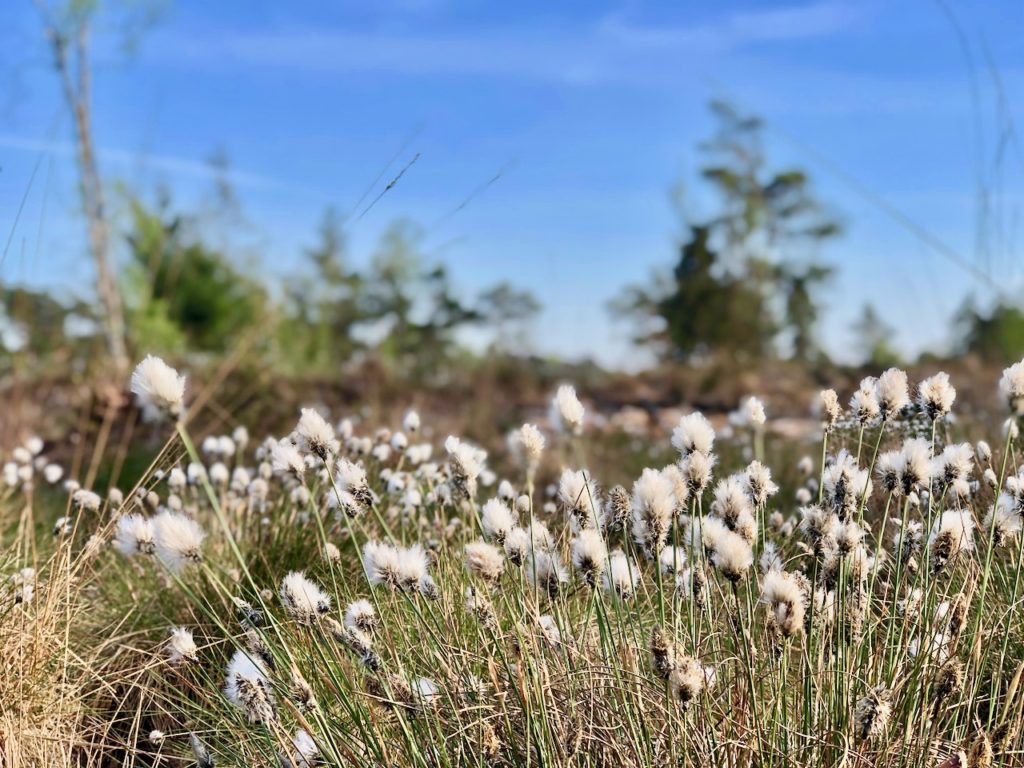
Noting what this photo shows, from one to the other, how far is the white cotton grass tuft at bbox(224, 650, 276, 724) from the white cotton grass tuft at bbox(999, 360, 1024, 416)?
5.72 feet

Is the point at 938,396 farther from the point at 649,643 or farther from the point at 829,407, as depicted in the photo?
the point at 649,643

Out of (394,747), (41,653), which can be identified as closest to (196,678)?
(41,653)

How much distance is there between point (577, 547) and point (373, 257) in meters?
34.1

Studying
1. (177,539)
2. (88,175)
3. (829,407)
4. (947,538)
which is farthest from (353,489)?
(88,175)

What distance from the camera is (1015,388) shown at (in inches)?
90.3

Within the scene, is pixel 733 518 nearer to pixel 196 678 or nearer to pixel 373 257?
pixel 196 678

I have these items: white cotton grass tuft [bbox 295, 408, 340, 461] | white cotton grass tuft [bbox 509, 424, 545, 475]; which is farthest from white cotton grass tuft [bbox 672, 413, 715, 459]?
white cotton grass tuft [bbox 295, 408, 340, 461]

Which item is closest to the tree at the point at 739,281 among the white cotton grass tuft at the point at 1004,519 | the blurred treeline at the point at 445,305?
the blurred treeline at the point at 445,305

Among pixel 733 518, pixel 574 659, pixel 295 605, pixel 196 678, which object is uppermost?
pixel 733 518

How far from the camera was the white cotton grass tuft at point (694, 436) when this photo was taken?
234cm

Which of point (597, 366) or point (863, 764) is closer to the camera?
point (863, 764)

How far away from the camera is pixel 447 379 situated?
1741 cm

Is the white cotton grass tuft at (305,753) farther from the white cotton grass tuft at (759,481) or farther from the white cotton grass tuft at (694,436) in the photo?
the white cotton grass tuft at (759,481)

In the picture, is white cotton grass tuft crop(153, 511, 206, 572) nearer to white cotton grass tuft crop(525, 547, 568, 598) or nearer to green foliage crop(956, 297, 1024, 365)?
white cotton grass tuft crop(525, 547, 568, 598)
